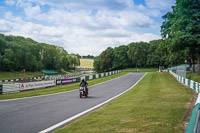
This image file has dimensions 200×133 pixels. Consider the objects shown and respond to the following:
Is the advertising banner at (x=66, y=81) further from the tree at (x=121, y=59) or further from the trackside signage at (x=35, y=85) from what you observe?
the tree at (x=121, y=59)

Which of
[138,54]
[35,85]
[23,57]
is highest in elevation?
[138,54]

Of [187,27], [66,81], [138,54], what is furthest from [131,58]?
[187,27]

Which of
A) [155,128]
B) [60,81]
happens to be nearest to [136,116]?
[155,128]

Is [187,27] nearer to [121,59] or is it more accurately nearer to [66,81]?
[66,81]

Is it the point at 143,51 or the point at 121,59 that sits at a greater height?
the point at 143,51

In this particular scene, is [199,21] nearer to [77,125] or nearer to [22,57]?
[77,125]

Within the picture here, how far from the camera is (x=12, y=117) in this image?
29.0 ft

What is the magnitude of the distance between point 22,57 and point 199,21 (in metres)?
77.7

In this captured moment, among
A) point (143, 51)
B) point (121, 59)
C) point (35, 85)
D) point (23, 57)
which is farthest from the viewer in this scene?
point (121, 59)

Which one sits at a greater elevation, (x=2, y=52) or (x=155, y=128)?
(x=2, y=52)

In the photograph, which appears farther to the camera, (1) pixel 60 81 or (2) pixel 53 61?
(2) pixel 53 61

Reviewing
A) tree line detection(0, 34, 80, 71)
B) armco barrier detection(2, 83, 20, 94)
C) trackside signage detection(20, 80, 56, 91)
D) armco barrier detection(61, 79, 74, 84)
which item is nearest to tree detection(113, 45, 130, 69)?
tree line detection(0, 34, 80, 71)

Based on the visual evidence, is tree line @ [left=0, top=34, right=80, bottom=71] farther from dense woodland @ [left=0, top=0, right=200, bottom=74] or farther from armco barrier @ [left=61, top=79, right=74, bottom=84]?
armco barrier @ [left=61, top=79, right=74, bottom=84]

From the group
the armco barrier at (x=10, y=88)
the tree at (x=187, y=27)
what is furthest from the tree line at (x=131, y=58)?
the armco barrier at (x=10, y=88)
